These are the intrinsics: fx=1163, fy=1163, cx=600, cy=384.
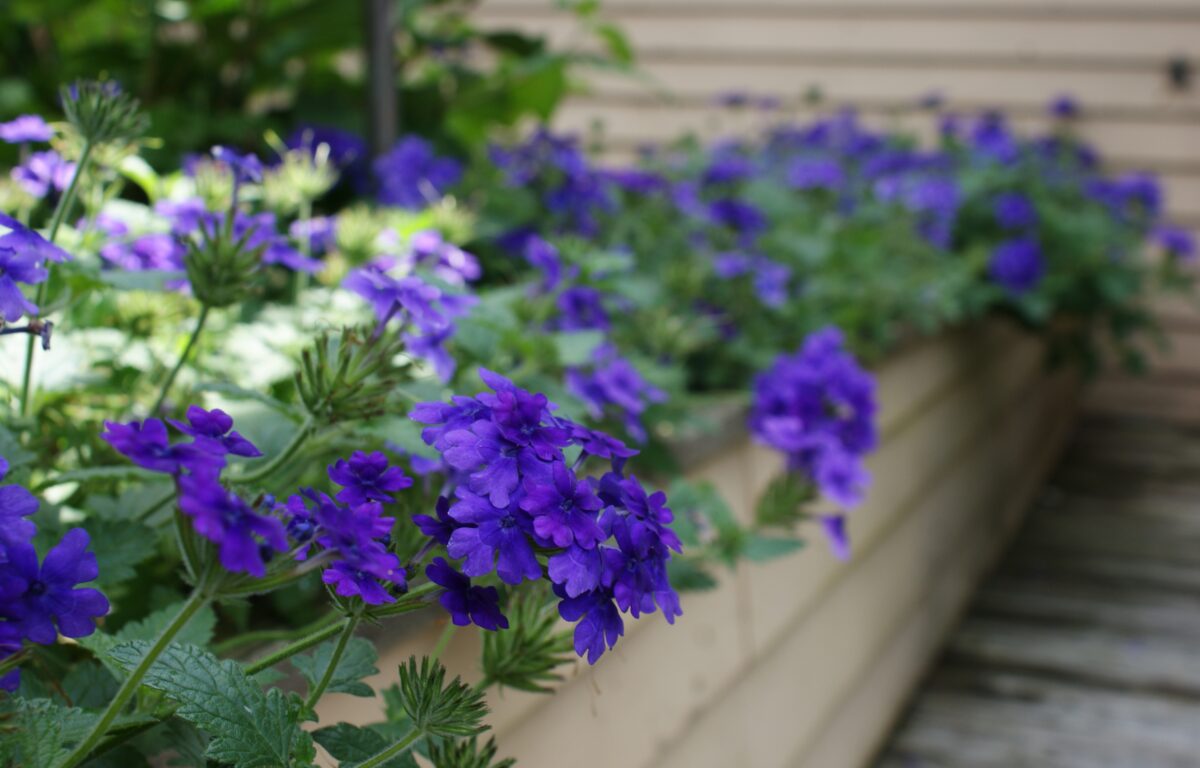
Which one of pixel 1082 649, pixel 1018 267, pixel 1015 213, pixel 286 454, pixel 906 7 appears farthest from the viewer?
pixel 906 7

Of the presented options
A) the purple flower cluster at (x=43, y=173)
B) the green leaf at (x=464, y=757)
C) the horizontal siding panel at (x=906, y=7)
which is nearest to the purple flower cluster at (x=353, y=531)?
the green leaf at (x=464, y=757)

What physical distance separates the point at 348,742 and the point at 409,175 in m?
1.28

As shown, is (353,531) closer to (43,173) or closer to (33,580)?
(33,580)

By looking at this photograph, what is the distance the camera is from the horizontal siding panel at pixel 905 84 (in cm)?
377

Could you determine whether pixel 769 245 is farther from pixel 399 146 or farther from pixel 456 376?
pixel 456 376

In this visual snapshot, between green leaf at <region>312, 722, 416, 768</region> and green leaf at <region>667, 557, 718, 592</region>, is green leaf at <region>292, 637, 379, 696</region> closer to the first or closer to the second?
green leaf at <region>312, 722, 416, 768</region>

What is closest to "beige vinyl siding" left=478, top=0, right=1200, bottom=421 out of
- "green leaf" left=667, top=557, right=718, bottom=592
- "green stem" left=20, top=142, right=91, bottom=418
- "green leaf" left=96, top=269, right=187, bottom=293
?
"green leaf" left=667, top=557, right=718, bottom=592

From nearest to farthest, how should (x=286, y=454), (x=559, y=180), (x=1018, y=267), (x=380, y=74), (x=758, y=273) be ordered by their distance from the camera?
Answer: (x=286, y=454) < (x=380, y=74) < (x=758, y=273) < (x=559, y=180) < (x=1018, y=267)

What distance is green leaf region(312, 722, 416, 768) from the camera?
1.93ft

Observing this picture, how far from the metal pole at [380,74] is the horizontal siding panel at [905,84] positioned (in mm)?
1970

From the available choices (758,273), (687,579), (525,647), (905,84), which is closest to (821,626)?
(758,273)

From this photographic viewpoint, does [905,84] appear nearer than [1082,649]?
No

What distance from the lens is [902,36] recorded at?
3939 millimetres

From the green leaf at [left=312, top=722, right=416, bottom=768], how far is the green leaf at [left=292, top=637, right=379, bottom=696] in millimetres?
20
